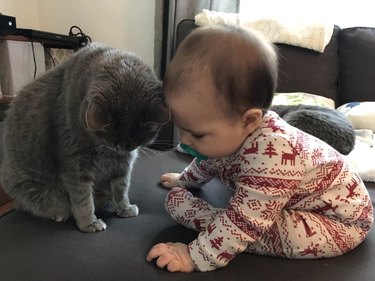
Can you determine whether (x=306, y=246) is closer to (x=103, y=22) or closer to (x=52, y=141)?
(x=52, y=141)

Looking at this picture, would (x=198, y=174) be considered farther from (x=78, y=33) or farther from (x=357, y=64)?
(x=78, y=33)

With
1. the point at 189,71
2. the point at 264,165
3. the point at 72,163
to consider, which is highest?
the point at 189,71

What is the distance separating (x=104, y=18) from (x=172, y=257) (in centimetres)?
182

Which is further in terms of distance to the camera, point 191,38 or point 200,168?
point 200,168

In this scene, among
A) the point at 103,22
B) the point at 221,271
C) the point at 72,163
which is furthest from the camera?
the point at 103,22

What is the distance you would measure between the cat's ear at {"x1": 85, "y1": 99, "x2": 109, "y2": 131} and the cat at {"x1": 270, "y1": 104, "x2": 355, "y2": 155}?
0.76 m

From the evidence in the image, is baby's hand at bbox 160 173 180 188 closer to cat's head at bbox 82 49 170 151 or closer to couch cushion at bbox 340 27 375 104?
cat's head at bbox 82 49 170 151

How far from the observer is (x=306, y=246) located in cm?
78

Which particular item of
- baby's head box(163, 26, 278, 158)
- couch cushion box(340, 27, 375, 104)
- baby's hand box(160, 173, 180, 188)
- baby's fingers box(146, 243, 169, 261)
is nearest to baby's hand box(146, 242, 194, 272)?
baby's fingers box(146, 243, 169, 261)

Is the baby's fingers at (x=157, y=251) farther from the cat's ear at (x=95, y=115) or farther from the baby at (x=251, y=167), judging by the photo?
the cat's ear at (x=95, y=115)

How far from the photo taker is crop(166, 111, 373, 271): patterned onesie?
713mm

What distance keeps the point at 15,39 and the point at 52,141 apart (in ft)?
3.65

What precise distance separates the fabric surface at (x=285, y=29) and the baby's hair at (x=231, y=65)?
110cm

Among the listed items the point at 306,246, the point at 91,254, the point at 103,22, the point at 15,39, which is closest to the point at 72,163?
the point at 91,254
